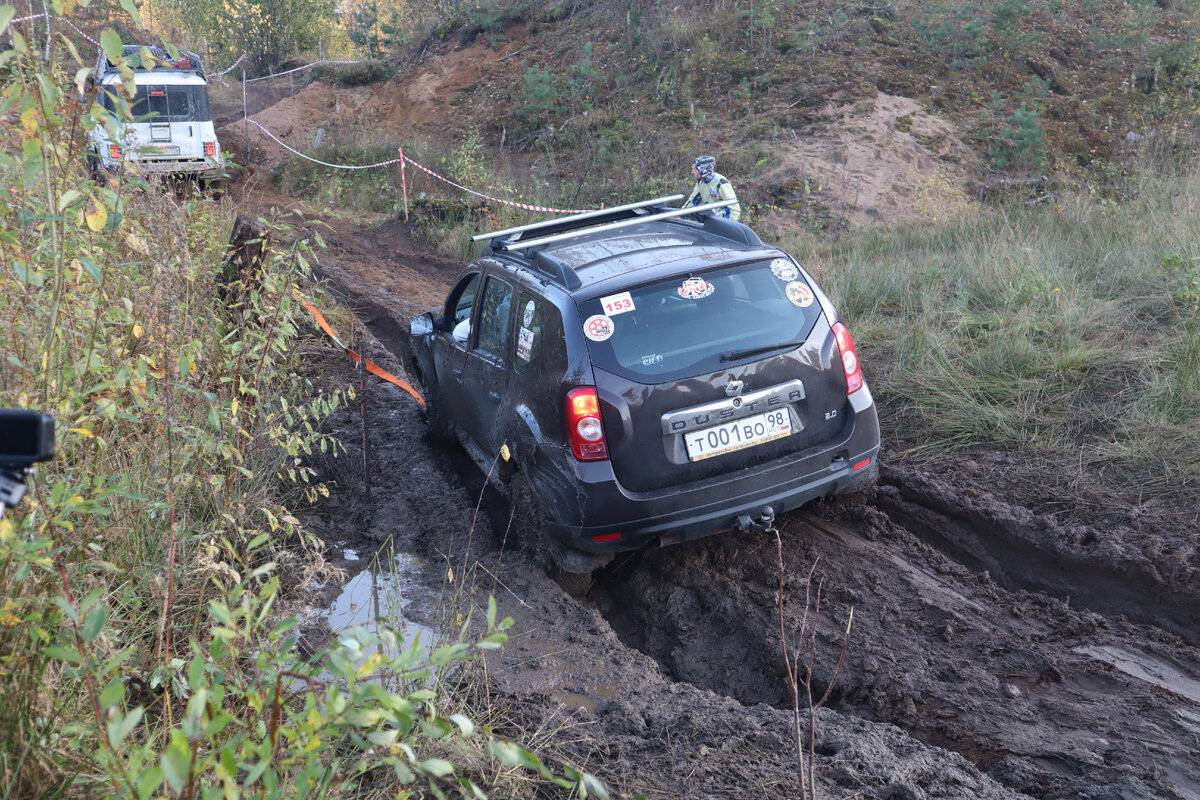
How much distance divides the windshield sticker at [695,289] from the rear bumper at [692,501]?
0.92 m

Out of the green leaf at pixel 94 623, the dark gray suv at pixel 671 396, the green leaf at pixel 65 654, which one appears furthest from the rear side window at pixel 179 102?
the green leaf at pixel 94 623

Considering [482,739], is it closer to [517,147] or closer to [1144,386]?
[1144,386]

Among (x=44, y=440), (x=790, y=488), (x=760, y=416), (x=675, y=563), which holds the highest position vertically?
(x=44, y=440)

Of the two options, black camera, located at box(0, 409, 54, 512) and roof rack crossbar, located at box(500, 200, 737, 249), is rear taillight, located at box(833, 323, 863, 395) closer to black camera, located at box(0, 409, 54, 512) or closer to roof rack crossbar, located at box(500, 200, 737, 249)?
roof rack crossbar, located at box(500, 200, 737, 249)

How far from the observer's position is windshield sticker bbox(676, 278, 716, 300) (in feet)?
14.4

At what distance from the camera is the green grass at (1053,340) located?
532 cm

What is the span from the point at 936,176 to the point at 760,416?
39.6 ft

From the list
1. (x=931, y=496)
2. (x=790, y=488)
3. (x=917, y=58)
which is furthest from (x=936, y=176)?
(x=790, y=488)

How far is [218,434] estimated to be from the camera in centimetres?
469

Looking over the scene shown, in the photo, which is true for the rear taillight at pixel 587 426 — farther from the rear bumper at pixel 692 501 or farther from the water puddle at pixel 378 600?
the water puddle at pixel 378 600

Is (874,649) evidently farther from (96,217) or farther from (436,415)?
(436,415)

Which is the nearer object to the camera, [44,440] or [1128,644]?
[44,440]

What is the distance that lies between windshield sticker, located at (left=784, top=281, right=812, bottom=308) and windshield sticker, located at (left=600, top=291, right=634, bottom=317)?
34.7 inches

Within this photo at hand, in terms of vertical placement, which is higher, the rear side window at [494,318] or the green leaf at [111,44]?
the green leaf at [111,44]
